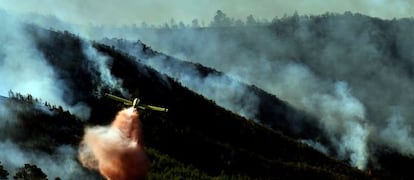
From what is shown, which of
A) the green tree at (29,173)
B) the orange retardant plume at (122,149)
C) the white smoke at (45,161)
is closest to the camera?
the orange retardant plume at (122,149)

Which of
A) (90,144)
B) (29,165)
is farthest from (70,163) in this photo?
(90,144)

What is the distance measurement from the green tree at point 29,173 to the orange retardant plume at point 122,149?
3448 inches

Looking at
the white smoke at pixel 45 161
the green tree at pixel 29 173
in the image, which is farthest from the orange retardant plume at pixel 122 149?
the white smoke at pixel 45 161

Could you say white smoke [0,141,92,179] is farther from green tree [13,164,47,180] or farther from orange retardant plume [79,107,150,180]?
orange retardant plume [79,107,150,180]

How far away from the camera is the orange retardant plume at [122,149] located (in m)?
63.3

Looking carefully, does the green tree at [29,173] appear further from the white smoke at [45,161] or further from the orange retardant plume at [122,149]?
the orange retardant plume at [122,149]

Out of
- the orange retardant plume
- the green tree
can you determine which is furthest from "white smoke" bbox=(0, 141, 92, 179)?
the orange retardant plume

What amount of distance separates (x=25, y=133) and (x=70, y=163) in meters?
13.1

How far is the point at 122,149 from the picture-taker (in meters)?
64.7

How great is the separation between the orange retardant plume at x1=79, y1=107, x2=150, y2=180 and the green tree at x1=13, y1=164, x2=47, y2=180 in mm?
87577

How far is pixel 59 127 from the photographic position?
199375 millimetres

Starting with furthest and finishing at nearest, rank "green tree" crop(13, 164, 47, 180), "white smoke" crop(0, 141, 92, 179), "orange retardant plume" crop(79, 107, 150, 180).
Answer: "white smoke" crop(0, 141, 92, 179), "green tree" crop(13, 164, 47, 180), "orange retardant plume" crop(79, 107, 150, 180)

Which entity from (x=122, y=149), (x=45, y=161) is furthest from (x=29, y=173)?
(x=122, y=149)

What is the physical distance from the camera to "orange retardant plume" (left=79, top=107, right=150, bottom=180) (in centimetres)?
6333
